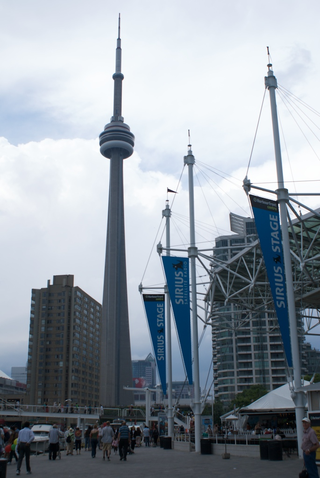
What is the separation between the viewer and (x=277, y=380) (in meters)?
96.6

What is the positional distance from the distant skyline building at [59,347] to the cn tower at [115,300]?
17.8ft

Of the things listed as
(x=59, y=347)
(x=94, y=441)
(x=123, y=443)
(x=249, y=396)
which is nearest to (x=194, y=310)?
(x=123, y=443)

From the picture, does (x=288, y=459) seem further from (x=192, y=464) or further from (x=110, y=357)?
(x=110, y=357)

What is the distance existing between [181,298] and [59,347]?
309ft

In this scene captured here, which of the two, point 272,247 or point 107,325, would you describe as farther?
point 107,325

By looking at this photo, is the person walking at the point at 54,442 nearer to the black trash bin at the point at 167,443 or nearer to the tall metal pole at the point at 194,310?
the tall metal pole at the point at 194,310

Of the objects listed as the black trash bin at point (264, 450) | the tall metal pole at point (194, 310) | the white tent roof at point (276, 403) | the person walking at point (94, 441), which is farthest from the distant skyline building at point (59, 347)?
the black trash bin at point (264, 450)

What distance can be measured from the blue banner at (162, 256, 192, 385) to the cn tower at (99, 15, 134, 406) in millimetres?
98769

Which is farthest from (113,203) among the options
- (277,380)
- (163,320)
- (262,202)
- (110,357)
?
(262,202)

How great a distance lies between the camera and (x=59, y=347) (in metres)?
114

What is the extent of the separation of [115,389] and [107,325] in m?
15.7

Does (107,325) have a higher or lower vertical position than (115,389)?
higher

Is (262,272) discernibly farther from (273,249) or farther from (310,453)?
(310,453)

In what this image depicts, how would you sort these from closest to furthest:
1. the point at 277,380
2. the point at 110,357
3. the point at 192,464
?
the point at 192,464 < the point at 277,380 < the point at 110,357
